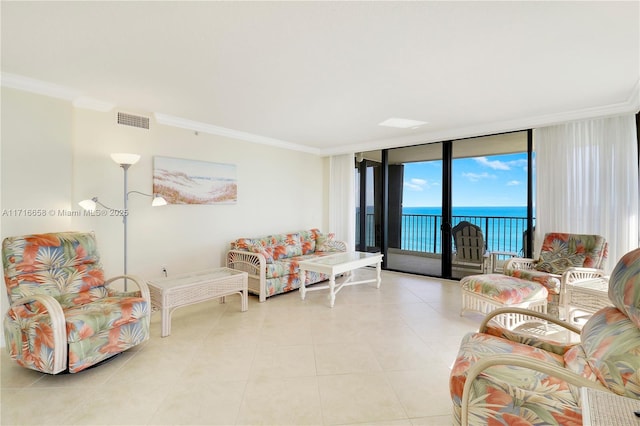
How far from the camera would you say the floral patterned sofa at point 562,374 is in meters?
1.19

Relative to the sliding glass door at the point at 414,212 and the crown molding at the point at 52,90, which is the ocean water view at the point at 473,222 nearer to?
the sliding glass door at the point at 414,212

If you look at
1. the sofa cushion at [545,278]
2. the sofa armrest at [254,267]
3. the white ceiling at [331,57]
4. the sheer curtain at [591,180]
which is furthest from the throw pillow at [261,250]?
the sheer curtain at [591,180]

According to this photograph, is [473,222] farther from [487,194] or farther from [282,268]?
[282,268]

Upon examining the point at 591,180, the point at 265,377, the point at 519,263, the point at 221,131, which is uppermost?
the point at 221,131

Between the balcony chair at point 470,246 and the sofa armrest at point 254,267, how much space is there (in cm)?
324

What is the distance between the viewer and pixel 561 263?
142 inches

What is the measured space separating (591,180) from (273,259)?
4.36 metres

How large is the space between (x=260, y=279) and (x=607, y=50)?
13.2ft

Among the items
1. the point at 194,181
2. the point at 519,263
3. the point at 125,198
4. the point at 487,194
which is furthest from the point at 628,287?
the point at 487,194

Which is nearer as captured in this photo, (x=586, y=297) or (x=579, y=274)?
(x=586, y=297)

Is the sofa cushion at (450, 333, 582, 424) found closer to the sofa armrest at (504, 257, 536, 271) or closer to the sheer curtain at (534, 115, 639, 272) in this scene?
the sofa armrest at (504, 257, 536, 271)

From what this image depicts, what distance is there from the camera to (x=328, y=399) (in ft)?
6.27

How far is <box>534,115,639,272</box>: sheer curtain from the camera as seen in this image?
3541 millimetres

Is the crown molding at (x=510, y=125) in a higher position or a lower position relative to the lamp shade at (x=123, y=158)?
higher
